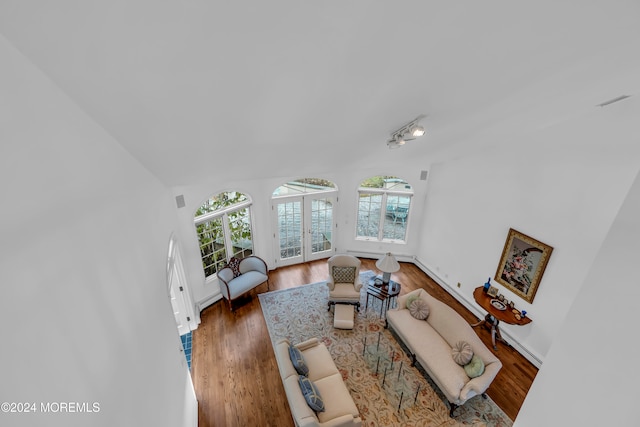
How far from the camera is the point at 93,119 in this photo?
1.83m

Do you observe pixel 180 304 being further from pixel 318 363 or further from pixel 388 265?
pixel 388 265

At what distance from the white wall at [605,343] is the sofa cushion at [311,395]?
2.28 meters

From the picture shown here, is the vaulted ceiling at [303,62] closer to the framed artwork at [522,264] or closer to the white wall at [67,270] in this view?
the white wall at [67,270]

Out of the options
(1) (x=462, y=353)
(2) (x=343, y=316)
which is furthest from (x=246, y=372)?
(1) (x=462, y=353)

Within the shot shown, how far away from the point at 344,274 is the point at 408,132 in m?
3.32

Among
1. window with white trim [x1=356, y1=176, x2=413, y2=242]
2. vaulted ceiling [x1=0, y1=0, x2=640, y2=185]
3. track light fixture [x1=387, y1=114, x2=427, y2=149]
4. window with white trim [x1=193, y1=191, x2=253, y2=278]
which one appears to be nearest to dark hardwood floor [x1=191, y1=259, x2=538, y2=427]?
window with white trim [x1=193, y1=191, x2=253, y2=278]

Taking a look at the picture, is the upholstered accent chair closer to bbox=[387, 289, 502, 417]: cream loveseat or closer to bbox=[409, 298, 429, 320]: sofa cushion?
bbox=[387, 289, 502, 417]: cream loveseat

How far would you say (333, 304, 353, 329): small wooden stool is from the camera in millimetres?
Answer: 5039

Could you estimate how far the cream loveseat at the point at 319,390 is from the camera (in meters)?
3.06

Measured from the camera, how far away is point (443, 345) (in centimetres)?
430

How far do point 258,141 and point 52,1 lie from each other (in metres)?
2.08

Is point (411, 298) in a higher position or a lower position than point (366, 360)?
higher

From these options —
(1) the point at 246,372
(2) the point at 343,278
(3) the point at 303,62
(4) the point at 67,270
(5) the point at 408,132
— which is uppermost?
(3) the point at 303,62

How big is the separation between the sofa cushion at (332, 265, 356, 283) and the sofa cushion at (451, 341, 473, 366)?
2.21 m
